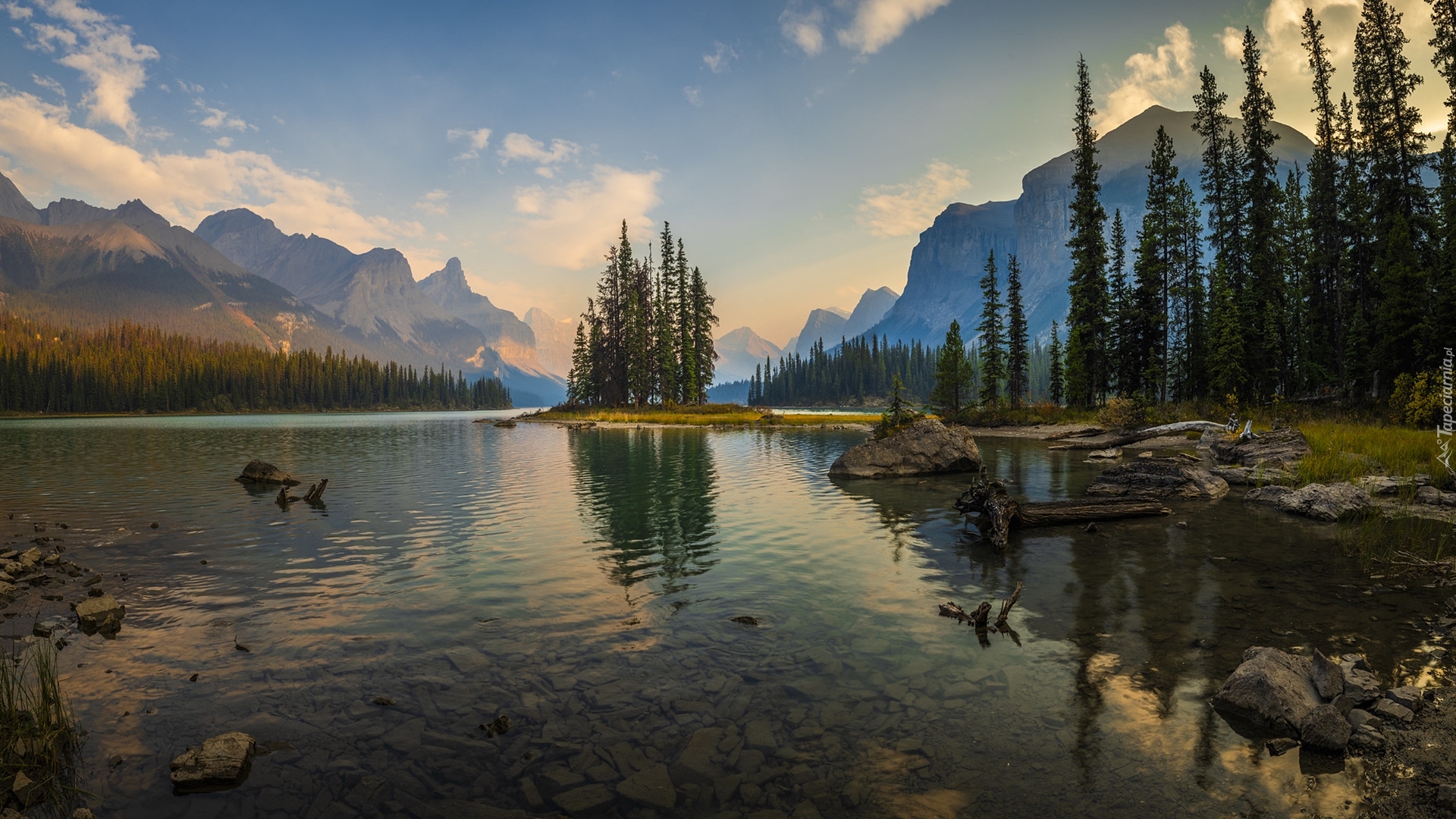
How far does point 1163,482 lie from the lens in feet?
73.3

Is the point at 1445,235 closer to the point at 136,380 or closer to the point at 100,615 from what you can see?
the point at 100,615

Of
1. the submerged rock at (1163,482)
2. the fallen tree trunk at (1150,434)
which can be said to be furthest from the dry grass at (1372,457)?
the fallen tree trunk at (1150,434)

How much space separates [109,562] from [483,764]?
48.1 ft

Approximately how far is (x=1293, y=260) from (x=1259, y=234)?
2159cm

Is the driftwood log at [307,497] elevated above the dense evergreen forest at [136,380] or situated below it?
below

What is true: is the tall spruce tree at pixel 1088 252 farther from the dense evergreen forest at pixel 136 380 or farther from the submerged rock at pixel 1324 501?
the dense evergreen forest at pixel 136 380

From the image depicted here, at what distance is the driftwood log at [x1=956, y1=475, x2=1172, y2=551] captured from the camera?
1659cm

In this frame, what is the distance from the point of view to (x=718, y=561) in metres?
14.7

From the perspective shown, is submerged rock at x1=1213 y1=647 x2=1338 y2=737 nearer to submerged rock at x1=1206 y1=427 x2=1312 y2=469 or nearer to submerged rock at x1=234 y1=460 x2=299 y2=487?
submerged rock at x1=1206 y1=427 x2=1312 y2=469

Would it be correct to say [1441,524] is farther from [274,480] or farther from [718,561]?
[274,480]

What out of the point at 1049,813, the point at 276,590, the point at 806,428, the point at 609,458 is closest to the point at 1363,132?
Answer: the point at 806,428

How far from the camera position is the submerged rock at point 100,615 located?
10.4 meters

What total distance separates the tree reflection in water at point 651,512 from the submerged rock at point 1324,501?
17.3 metres

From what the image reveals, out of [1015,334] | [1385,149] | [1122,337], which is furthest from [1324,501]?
[1015,334]
